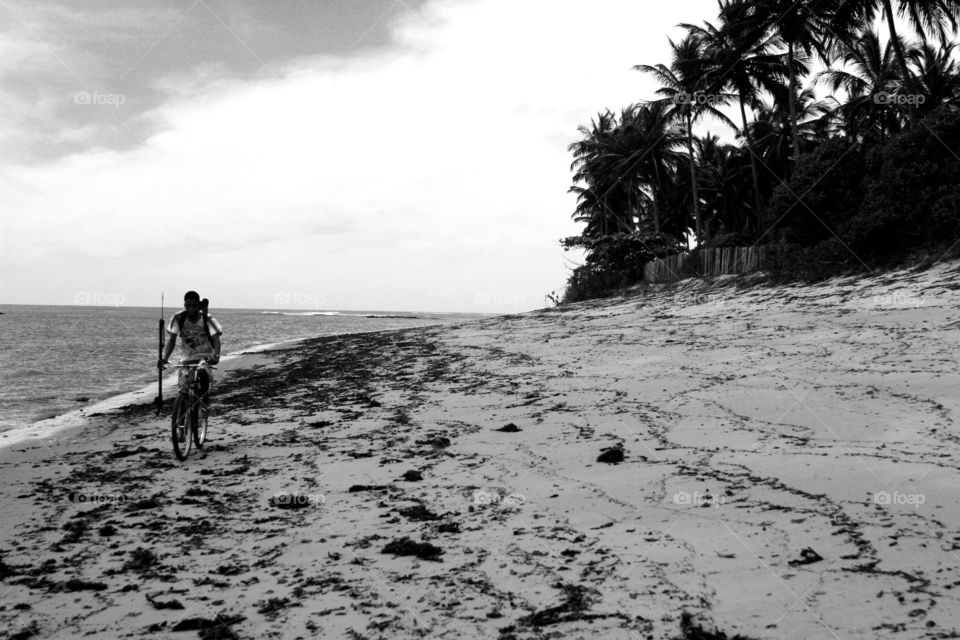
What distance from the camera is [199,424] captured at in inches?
263

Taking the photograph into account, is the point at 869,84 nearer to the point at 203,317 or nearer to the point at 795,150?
the point at 795,150

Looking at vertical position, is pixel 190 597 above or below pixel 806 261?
below

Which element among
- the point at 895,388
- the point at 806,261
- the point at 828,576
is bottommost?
the point at 828,576

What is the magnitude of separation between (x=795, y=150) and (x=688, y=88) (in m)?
8.07

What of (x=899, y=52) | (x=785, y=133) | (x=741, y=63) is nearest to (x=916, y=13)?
(x=899, y=52)

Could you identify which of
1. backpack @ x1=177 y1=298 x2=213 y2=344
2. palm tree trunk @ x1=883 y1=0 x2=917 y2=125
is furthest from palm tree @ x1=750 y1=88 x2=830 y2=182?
backpack @ x1=177 y1=298 x2=213 y2=344

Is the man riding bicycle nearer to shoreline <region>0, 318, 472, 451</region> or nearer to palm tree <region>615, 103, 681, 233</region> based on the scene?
shoreline <region>0, 318, 472, 451</region>

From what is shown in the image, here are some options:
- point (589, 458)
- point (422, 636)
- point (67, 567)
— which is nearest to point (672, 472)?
point (589, 458)

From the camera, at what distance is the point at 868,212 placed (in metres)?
16.1

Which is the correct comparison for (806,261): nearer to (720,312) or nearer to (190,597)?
(720,312)

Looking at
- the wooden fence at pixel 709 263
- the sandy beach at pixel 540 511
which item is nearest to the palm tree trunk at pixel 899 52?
the wooden fence at pixel 709 263

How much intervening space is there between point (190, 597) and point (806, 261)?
1673 centimetres

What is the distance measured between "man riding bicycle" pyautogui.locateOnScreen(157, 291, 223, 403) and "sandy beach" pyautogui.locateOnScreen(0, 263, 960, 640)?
2.90ft

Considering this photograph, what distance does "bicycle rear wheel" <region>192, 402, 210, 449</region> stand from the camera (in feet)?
21.4
